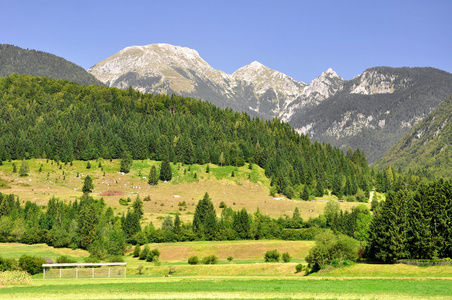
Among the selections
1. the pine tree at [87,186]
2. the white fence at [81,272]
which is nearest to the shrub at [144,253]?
the white fence at [81,272]

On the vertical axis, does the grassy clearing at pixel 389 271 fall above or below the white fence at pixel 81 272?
above

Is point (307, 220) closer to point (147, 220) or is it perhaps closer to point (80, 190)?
point (147, 220)

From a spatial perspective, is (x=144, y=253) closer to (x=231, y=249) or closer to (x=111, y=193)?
(x=231, y=249)

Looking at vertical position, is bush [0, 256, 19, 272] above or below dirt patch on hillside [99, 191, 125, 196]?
below

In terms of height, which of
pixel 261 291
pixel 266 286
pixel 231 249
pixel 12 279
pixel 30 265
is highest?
pixel 261 291

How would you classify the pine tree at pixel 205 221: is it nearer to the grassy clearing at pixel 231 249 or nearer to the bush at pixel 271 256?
the grassy clearing at pixel 231 249

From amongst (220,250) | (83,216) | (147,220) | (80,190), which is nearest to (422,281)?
(220,250)

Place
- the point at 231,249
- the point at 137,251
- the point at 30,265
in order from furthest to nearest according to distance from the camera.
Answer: the point at 231,249 → the point at 137,251 → the point at 30,265

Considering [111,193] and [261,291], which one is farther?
[111,193]

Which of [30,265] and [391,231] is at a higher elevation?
[391,231]

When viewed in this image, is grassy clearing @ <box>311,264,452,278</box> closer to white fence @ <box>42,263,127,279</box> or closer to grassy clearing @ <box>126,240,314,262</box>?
white fence @ <box>42,263,127,279</box>

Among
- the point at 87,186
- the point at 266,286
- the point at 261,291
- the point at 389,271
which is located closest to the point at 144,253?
the point at 389,271

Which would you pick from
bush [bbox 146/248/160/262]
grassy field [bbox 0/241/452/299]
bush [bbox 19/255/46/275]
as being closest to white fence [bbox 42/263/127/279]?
bush [bbox 19/255/46/275]

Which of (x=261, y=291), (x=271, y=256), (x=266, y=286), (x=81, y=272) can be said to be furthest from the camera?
(x=271, y=256)
